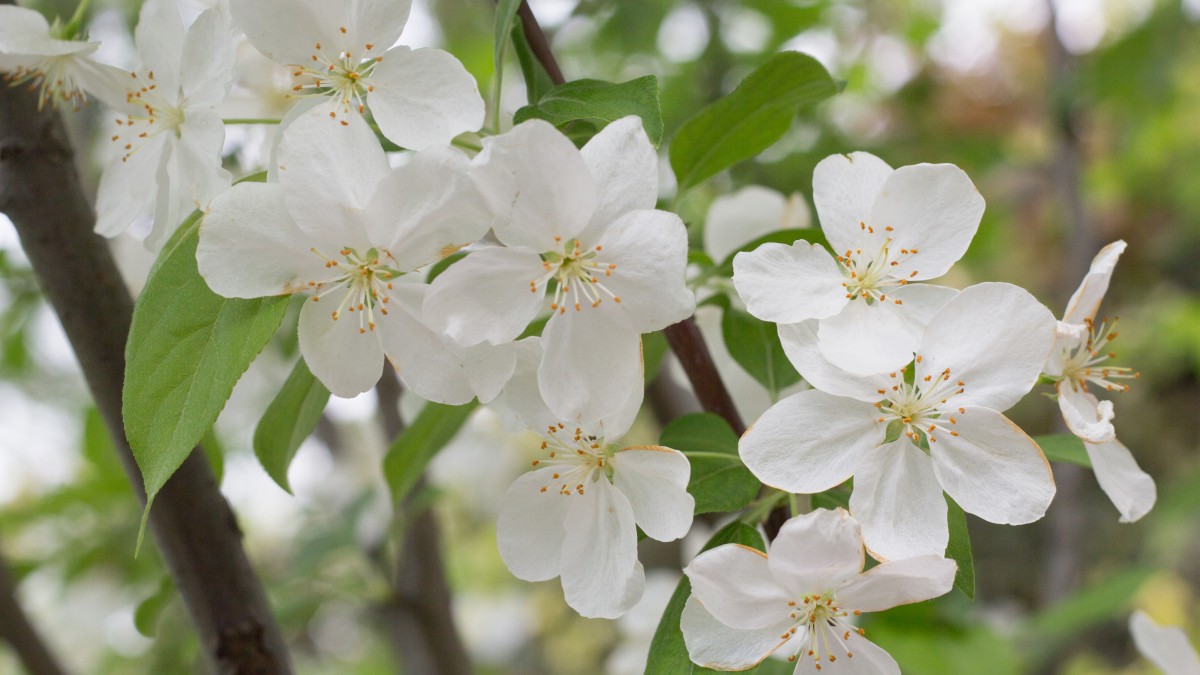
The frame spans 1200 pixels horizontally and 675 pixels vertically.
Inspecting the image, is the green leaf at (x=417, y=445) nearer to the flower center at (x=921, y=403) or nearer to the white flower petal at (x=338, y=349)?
the white flower petal at (x=338, y=349)

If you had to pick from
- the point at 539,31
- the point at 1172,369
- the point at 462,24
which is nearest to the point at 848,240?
the point at 539,31

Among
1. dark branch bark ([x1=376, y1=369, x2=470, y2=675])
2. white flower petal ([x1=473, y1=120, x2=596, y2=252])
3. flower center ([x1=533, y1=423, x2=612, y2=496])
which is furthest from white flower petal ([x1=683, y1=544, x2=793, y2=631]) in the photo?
dark branch bark ([x1=376, y1=369, x2=470, y2=675])

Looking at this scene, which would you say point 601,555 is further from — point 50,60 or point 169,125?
point 50,60

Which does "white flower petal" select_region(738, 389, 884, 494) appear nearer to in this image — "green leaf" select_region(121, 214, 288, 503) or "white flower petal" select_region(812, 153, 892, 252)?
"white flower petal" select_region(812, 153, 892, 252)

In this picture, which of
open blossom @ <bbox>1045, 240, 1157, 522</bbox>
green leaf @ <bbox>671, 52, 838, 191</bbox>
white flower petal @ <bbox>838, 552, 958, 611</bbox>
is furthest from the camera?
green leaf @ <bbox>671, 52, 838, 191</bbox>

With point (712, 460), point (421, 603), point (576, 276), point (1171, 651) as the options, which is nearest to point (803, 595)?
point (712, 460)

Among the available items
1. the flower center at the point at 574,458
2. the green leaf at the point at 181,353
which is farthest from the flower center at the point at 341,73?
the flower center at the point at 574,458

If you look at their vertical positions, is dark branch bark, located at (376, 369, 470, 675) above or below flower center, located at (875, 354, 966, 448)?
below

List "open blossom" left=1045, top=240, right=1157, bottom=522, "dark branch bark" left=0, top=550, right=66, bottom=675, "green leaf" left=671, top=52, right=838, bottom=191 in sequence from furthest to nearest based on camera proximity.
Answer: "dark branch bark" left=0, top=550, right=66, bottom=675
"green leaf" left=671, top=52, right=838, bottom=191
"open blossom" left=1045, top=240, right=1157, bottom=522
